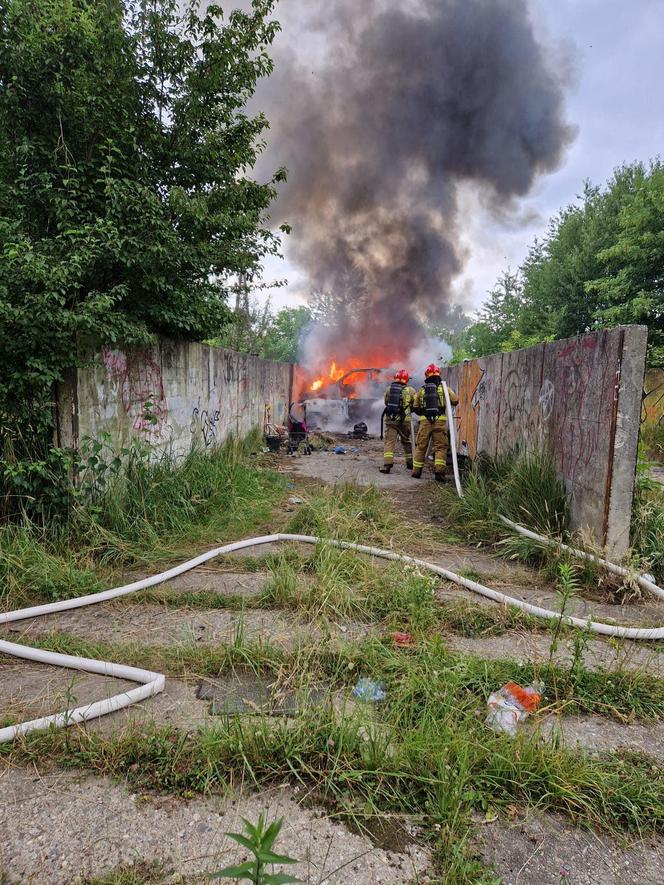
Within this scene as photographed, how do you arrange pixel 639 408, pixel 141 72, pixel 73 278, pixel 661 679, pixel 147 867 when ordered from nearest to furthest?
pixel 147 867
pixel 661 679
pixel 639 408
pixel 73 278
pixel 141 72

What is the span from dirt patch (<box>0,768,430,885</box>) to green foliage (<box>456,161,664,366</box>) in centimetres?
1441

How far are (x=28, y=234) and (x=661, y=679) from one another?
5.80m

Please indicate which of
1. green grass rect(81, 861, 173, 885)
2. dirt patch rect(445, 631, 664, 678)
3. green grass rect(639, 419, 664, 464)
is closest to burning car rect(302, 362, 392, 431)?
green grass rect(639, 419, 664, 464)

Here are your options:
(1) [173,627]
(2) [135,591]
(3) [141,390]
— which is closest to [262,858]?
(1) [173,627]

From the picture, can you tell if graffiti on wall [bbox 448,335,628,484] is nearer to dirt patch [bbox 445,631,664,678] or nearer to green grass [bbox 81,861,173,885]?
dirt patch [bbox 445,631,664,678]

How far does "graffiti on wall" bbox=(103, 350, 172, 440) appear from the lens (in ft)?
15.6

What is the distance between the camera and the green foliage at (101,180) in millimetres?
3830

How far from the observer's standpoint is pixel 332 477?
25.6 ft

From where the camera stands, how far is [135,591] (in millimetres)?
3453

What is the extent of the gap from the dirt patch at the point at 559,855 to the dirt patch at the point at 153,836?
0.26 metres

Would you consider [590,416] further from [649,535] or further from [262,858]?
[262,858]

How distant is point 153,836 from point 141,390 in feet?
14.4

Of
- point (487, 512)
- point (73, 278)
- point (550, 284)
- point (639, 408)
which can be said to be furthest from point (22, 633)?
point (550, 284)

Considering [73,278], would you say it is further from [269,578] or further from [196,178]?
[269,578]
